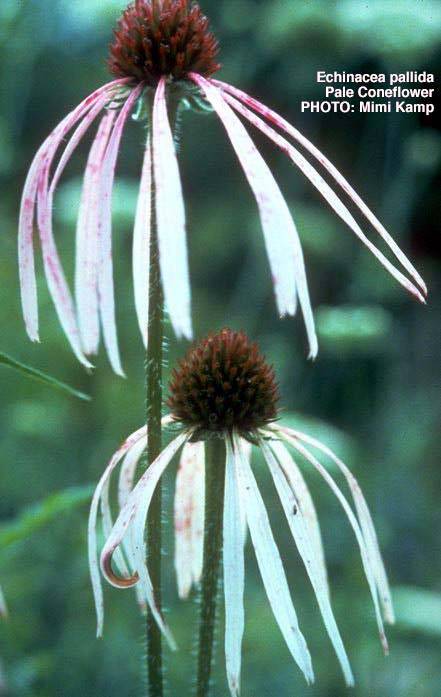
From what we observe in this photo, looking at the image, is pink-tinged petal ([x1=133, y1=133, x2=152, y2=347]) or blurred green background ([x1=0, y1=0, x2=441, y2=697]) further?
blurred green background ([x1=0, y1=0, x2=441, y2=697])

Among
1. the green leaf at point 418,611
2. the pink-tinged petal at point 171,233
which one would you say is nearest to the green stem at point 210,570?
the pink-tinged petal at point 171,233

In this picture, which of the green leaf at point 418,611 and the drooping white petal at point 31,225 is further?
the green leaf at point 418,611

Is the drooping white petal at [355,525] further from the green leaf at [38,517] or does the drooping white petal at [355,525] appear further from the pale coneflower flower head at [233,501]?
the green leaf at [38,517]

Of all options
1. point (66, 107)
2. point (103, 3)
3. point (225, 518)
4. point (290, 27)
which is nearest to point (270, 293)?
point (290, 27)

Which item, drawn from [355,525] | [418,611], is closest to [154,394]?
[355,525]

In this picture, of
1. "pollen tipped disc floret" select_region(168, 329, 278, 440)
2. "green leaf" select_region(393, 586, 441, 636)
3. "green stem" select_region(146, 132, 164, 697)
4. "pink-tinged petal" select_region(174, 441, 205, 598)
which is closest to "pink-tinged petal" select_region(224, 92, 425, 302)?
"green stem" select_region(146, 132, 164, 697)

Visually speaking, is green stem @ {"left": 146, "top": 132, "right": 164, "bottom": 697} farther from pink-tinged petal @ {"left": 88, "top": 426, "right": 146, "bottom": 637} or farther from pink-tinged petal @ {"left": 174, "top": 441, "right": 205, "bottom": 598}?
pink-tinged petal @ {"left": 174, "top": 441, "right": 205, "bottom": 598}

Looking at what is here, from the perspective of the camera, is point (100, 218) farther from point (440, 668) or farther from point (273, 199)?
point (440, 668)

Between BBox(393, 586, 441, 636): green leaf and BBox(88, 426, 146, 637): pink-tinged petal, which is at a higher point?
BBox(88, 426, 146, 637): pink-tinged petal
